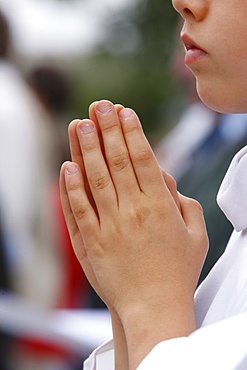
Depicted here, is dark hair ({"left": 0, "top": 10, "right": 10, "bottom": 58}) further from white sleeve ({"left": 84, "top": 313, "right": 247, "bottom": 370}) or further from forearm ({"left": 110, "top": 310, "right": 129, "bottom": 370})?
white sleeve ({"left": 84, "top": 313, "right": 247, "bottom": 370})

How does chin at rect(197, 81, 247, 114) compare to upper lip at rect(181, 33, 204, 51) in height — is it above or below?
below

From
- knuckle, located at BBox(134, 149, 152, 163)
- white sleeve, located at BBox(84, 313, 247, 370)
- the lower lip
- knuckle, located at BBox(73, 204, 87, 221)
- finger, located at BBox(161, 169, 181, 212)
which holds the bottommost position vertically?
white sleeve, located at BBox(84, 313, 247, 370)

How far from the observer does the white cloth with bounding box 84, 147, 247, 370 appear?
1.24m

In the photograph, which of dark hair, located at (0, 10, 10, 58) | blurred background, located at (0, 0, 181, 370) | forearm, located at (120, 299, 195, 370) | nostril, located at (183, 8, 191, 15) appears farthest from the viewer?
dark hair, located at (0, 10, 10, 58)

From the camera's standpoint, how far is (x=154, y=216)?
1.42 metres

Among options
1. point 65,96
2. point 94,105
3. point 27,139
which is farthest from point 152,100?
point 94,105

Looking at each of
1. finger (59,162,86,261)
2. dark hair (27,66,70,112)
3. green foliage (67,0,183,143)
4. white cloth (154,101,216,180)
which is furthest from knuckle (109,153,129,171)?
green foliage (67,0,183,143)

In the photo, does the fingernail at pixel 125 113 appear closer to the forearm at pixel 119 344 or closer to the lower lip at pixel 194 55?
the lower lip at pixel 194 55

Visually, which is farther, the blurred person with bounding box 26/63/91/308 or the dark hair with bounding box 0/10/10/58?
the blurred person with bounding box 26/63/91/308

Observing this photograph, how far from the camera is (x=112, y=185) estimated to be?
4.76ft

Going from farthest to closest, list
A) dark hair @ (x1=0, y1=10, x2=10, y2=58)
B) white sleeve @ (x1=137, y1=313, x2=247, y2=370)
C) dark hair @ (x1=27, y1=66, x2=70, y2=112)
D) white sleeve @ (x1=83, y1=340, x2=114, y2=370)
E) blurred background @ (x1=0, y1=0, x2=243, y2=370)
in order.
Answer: dark hair @ (x1=27, y1=66, x2=70, y2=112) < dark hair @ (x1=0, y1=10, x2=10, y2=58) < blurred background @ (x1=0, y1=0, x2=243, y2=370) < white sleeve @ (x1=83, y1=340, x2=114, y2=370) < white sleeve @ (x1=137, y1=313, x2=247, y2=370)

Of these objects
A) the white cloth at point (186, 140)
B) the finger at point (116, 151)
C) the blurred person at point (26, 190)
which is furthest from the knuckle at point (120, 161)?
the white cloth at point (186, 140)

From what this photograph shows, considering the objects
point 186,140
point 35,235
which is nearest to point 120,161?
point 35,235

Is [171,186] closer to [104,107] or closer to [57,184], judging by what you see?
[104,107]
